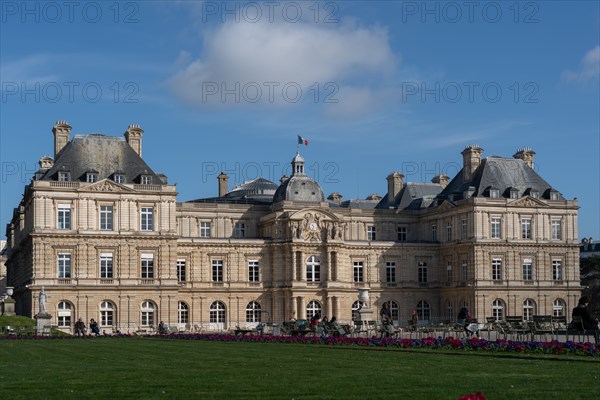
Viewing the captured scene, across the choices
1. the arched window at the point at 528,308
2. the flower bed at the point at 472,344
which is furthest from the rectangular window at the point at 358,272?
the flower bed at the point at 472,344

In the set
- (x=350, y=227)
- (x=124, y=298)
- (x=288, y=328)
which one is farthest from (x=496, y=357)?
(x=350, y=227)

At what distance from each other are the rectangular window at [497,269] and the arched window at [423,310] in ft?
23.1

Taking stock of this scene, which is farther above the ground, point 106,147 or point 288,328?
point 106,147

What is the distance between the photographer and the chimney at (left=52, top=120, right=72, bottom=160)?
8031cm

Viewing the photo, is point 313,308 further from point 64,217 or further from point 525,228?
point 64,217

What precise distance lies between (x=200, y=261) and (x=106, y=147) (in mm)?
11649

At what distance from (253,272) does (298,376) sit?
2361 inches

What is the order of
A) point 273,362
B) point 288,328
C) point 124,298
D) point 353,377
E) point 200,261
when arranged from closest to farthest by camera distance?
point 353,377 < point 273,362 < point 288,328 < point 124,298 < point 200,261

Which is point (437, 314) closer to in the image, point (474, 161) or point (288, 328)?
point (474, 161)

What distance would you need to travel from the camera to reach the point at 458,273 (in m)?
86.2

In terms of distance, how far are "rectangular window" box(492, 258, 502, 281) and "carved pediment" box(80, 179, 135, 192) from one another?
101ft

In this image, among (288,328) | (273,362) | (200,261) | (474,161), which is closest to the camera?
(273,362)

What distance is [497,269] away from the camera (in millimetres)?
84688

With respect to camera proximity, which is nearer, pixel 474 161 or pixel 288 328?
pixel 288 328
